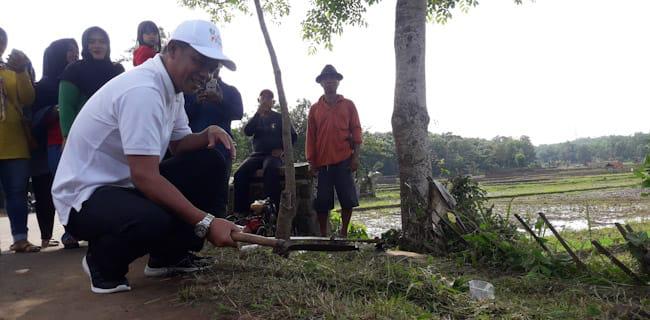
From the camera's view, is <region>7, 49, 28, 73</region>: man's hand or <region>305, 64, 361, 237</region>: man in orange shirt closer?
<region>7, 49, 28, 73</region>: man's hand

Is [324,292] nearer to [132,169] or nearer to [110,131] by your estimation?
[132,169]

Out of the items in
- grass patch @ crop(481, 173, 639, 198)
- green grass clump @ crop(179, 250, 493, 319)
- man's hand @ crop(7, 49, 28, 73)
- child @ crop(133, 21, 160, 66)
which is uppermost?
child @ crop(133, 21, 160, 66)

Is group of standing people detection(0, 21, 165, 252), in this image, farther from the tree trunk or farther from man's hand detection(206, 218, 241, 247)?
man's hand detection(206, 218, 241, 247)

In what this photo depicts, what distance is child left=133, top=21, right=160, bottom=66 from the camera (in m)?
4.36

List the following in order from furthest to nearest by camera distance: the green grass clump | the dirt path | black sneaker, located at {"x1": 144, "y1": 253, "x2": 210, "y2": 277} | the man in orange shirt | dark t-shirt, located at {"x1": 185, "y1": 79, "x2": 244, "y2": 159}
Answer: the man in orange shirt → dark t-shirt, located at {"x1": 185, "y1": 79, "x2": 244, "y2": 159} → black sneaker, located at {"x1": 144, "y1": 253, "x2": 210, "y2": 277} → the dirt path → the green grass clump

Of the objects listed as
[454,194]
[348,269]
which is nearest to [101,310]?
[348,269]

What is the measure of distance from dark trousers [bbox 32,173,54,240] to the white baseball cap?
2714mm

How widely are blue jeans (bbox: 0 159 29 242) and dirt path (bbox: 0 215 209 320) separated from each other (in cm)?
77

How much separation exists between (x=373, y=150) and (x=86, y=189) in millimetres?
38873

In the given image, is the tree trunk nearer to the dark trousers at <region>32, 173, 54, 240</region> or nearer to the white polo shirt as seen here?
the white polo shirt

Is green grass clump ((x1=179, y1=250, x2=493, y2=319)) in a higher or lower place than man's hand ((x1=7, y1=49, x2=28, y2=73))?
lower

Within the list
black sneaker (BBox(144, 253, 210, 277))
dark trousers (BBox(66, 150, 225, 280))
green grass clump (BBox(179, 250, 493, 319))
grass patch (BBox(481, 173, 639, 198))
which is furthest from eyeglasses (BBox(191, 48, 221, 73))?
grass patch (BBox(481, 173, 639, 198))

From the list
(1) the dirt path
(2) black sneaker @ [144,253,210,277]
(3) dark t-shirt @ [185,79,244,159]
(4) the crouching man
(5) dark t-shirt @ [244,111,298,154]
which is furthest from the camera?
(5) dark t-shirt @ [244,111,298,154]

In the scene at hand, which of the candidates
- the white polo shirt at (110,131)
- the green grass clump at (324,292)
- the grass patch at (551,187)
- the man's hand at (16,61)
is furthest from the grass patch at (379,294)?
the grass patch at (551,187)
